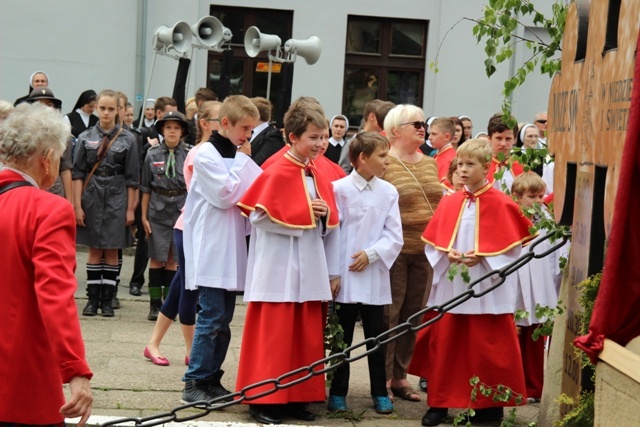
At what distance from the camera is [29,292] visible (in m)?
4.50

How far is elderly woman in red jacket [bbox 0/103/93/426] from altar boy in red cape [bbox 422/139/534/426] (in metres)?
3.47

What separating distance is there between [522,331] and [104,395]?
9.93 feet

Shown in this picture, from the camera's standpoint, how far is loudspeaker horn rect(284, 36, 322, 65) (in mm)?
15352

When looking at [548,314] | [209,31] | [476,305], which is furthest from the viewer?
[209,31]

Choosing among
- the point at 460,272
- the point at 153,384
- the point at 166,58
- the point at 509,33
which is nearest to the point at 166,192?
the point at 153,384

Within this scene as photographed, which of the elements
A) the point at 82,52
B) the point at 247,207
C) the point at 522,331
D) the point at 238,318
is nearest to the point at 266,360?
the point at 247,207

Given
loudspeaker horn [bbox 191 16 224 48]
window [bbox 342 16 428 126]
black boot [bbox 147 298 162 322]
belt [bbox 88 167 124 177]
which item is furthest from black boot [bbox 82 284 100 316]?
window [bbox 342 16 428 126]

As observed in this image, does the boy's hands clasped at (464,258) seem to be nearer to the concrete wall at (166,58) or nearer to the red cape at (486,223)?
the red cape at (486,223)

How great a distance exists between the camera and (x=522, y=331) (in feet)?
27.7

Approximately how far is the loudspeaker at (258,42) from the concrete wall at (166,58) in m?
4.21

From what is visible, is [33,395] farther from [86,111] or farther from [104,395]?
[86,111]

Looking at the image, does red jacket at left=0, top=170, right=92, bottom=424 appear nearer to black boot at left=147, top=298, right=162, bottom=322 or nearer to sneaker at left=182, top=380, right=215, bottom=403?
sneaker at left=182, top=380, right=215, bottom=403

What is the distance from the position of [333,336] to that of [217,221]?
1.09 metres

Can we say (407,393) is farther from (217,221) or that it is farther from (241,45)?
(241,45)
